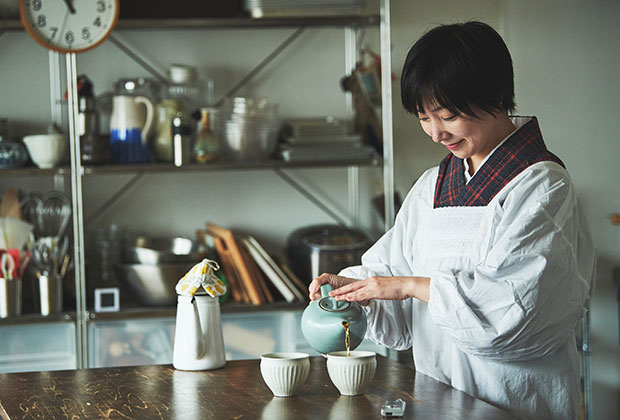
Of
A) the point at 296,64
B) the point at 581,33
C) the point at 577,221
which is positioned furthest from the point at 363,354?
the point at 296,64

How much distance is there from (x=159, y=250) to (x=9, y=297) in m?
0.58

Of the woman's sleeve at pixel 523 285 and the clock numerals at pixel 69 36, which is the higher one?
the clock numerals at pixel 69 36

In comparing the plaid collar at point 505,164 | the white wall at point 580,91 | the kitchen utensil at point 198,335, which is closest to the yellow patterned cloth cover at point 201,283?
the kitchen utensil at point 198,335

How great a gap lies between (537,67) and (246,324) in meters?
1.34

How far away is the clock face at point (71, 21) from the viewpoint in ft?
9.37

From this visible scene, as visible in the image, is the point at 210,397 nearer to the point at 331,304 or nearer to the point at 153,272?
the point at 331,304

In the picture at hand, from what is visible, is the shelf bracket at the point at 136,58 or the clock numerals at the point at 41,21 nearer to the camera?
the clock numerals at the point at 41,21

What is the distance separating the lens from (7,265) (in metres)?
2.82

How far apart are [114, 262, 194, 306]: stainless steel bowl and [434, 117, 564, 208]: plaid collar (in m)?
1.38

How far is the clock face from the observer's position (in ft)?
9.37

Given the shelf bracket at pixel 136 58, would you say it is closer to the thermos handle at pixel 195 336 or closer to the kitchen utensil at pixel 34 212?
the kitchen utensil at pixel 34 212

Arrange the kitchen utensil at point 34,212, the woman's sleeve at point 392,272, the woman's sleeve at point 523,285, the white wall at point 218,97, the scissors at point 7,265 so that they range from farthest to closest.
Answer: the white wall at point 218,97 < the kitchen utensil at point 34,212 < the scissors at point 7,265 < the woman's sleeve at point 392,272 < the woman's sleeve at point 523,285

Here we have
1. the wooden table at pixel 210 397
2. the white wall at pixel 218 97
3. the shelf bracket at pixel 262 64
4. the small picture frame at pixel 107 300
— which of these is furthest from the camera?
the shelf bracket at pixel 262 64

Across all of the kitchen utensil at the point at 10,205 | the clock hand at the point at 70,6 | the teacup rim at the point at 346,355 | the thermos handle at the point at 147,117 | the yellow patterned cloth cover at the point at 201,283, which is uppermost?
the clock hand at the point at 70,6
